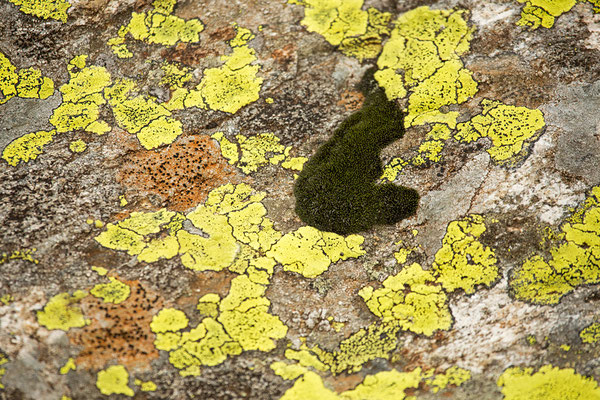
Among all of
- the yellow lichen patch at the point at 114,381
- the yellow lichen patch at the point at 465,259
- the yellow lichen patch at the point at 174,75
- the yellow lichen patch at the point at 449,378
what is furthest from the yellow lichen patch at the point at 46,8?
the yellow lichen patch at the point at 449,378

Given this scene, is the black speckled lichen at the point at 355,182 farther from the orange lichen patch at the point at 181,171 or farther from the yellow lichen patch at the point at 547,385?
the yellow lichen patch at the point at 547,385

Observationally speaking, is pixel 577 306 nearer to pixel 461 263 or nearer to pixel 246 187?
pixel 461 263

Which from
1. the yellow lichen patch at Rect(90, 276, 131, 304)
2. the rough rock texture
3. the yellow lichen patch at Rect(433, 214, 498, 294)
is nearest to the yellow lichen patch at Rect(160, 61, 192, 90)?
the rough rock texture

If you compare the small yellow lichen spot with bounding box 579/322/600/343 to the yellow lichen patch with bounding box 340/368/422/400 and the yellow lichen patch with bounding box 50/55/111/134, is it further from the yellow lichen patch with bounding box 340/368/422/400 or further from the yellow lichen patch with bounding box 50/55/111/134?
the yellow lichen patch with bounding box 50/55/111/134

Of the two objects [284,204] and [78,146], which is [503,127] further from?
[78,146]

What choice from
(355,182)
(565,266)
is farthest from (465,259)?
(355,182)
